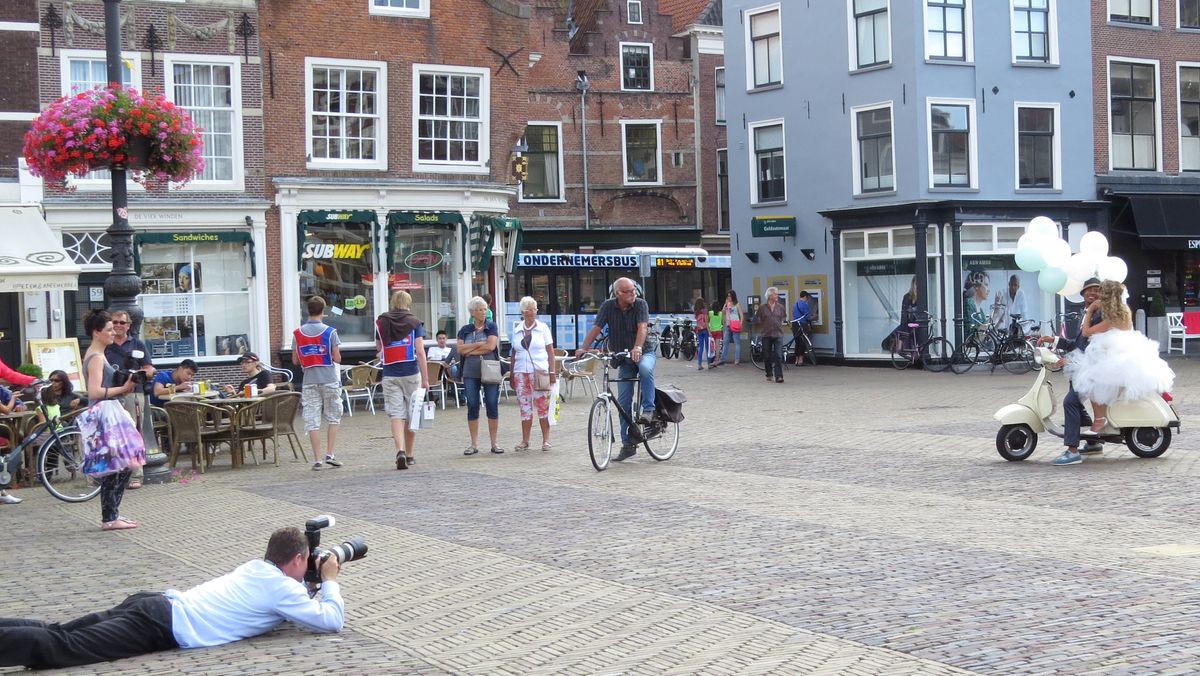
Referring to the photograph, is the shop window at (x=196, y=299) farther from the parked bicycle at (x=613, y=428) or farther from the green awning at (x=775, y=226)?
the green awning at (x=775, y=226)

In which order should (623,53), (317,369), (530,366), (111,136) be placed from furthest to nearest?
(623,53) < (530,366) < (317,369) < (111,136)

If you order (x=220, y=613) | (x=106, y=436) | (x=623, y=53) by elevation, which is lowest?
(x=220, y=613)

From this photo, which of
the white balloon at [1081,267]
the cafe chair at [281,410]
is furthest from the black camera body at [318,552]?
the white balloon at [1081,267]

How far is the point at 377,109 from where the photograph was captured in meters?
24.5

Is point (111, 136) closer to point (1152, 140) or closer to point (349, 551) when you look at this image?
point (349, 551)

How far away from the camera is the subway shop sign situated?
23828mm

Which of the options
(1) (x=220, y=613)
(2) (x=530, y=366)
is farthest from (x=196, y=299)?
(1) (x=220, y=613)

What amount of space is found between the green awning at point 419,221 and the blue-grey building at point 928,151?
1018cm

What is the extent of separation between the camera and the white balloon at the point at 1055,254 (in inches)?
523

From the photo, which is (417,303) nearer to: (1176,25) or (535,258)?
(535,258)

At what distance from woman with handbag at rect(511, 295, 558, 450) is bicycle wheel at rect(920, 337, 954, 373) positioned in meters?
15.4

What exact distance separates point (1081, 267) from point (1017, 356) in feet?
50.9

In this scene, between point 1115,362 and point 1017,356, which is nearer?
point 1115,362

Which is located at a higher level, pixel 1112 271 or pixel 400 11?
pixel 400 11
